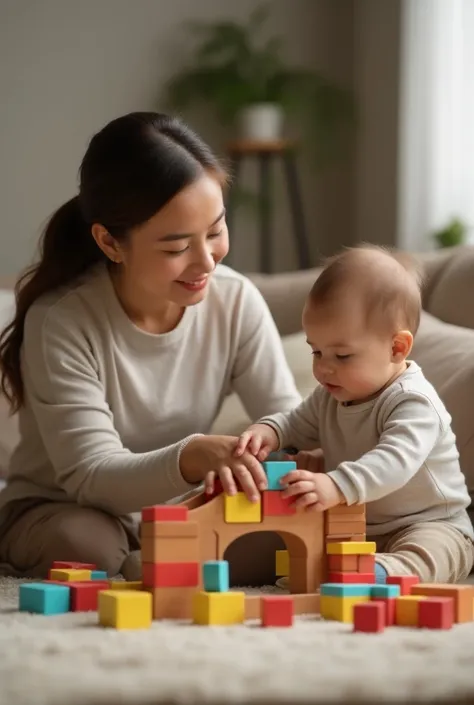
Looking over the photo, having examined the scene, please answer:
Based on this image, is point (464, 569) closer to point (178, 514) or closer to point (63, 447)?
point (178, 514)

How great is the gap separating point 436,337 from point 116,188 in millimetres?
649

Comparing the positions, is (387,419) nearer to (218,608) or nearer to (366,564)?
(366,564)

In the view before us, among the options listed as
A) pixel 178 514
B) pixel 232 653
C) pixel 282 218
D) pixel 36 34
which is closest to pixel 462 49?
pixel 282 218

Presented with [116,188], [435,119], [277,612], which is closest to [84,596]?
[277,612]

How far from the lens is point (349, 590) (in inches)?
51.1

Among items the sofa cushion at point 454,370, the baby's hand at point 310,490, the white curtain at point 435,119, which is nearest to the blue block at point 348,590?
the baby's hand at point 310,490

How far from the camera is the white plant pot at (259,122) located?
406 cm

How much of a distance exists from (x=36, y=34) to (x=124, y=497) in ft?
9.54

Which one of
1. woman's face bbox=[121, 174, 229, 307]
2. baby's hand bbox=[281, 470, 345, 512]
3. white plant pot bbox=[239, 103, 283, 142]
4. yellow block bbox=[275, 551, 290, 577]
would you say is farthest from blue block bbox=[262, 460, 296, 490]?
white plant pot bbox=[239, 103, 283, 142]

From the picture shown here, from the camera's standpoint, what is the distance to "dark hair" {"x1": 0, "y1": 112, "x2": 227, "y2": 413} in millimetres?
1715

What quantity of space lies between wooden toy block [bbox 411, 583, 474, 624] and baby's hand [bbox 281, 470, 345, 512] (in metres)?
0.15

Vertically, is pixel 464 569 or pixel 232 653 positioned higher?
pixel 232 653

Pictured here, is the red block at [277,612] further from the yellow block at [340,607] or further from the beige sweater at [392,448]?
the beige sweater at [392,448]

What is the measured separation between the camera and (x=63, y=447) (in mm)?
1759
